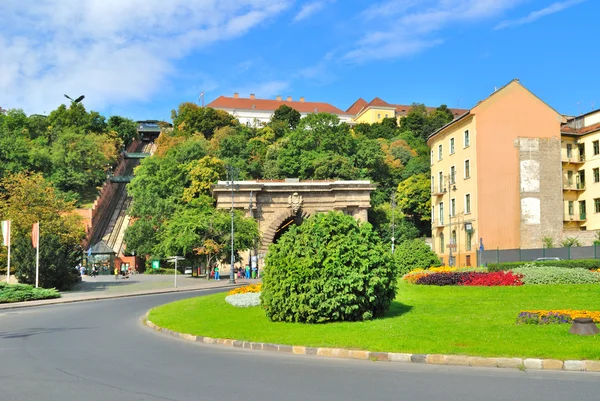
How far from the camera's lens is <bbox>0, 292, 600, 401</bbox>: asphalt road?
29.6ft

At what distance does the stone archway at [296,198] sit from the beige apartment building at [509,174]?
17.9 metres

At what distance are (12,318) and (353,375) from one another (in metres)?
18.0

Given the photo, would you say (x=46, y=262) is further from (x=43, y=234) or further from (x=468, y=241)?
(x=468, y=241)

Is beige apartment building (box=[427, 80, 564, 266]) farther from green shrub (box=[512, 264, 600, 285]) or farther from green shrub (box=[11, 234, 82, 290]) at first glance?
green shrub (box=[11, 234, 82, 290])

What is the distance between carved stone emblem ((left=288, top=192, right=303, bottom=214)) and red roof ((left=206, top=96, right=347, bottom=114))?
281 ft

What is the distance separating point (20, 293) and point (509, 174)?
41588 millimetres

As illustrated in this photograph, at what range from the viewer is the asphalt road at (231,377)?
9.02m

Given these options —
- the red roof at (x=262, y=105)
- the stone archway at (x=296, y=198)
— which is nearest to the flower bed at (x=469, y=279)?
the stone archway at (x=296, y=198)

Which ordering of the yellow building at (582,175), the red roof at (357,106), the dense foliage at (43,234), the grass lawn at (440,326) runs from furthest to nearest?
the red roof at (357,106)
the yellow building at (582,175)
the dense foliage at (43,234)
the grass lawn at (440,326)

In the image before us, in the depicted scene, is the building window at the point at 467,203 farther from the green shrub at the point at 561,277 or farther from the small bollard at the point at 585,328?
the small bollard at the point at 585,328

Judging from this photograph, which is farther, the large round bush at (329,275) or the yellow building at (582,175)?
the yellow building at (582,175)

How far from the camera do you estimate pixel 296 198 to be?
7356 centimetres

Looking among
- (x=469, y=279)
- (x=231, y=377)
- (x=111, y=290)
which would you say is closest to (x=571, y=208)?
(x=469, y=279)

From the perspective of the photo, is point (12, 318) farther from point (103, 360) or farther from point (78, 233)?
point (78, 233)
